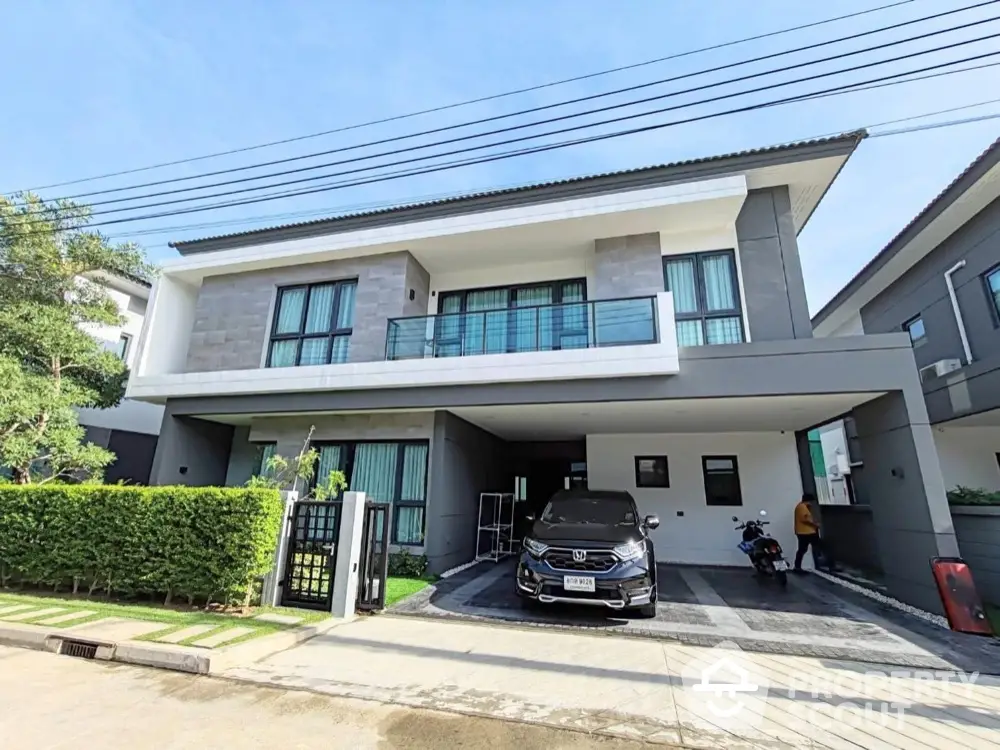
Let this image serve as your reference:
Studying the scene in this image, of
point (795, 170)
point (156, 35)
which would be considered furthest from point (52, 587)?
point (795, 170)

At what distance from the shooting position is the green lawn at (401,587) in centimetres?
662

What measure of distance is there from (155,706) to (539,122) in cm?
763

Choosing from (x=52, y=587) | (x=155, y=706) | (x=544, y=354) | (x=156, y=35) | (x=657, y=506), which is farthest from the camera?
(x=657, y=506)

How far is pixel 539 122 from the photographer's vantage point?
22.0ft

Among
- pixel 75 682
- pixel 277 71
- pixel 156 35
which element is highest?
pixel 156 35

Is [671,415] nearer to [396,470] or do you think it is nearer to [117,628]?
[396,470]

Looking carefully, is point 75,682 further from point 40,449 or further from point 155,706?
point 40,449

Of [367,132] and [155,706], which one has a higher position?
[367,132]

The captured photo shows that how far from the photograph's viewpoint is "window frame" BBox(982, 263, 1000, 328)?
905 centimetres

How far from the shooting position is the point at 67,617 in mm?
5383

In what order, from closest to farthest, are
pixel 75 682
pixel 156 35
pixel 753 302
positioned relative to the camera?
pixel 75 682, pixel 156 35, pixel 753 302

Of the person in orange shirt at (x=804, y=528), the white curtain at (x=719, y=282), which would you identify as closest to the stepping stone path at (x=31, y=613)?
the white curtain at (x=719, y=282)

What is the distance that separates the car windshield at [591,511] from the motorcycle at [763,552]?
3217 mm

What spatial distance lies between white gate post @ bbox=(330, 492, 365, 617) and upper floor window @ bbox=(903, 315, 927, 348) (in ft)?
43.0
